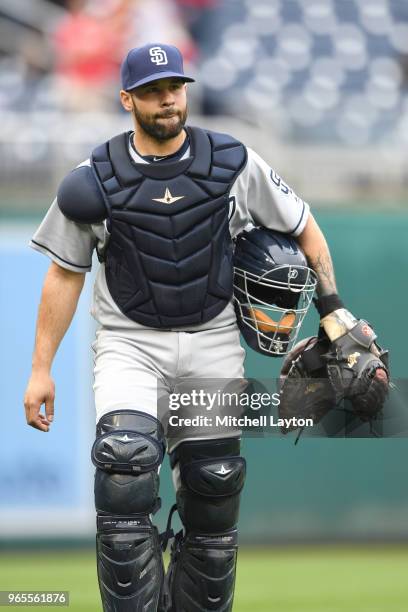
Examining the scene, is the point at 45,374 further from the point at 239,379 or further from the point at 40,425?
the point at 239,379

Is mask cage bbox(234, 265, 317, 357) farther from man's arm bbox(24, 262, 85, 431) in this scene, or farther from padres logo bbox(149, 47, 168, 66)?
padres logo bbox(149, 47, 168, 66)

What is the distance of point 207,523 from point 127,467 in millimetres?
467

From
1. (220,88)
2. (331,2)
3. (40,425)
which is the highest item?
(331,2)

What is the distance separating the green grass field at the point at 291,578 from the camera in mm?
6027

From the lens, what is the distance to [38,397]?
157 inches

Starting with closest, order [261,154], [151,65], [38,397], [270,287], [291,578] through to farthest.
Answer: [151,65] < [38,397] < [270,287] < [291,578] < [261,154]

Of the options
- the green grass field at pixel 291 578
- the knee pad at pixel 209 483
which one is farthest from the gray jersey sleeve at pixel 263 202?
the green grass field at pixel 291 578

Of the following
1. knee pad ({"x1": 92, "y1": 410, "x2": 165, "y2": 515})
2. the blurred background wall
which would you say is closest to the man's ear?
knee pad ({"x1": 92, "y1": 410, "x2": 165, "y2": 515})

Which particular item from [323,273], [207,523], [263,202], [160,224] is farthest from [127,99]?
[207,523]

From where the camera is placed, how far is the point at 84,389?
8.02m

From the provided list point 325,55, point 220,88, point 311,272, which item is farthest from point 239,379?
point 325,55

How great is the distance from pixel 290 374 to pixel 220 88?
23.6 ft

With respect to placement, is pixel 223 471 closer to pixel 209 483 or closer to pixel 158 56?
pixel 209 483

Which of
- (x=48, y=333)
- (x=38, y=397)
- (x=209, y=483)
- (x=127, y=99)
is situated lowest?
(x=209, y=483)
